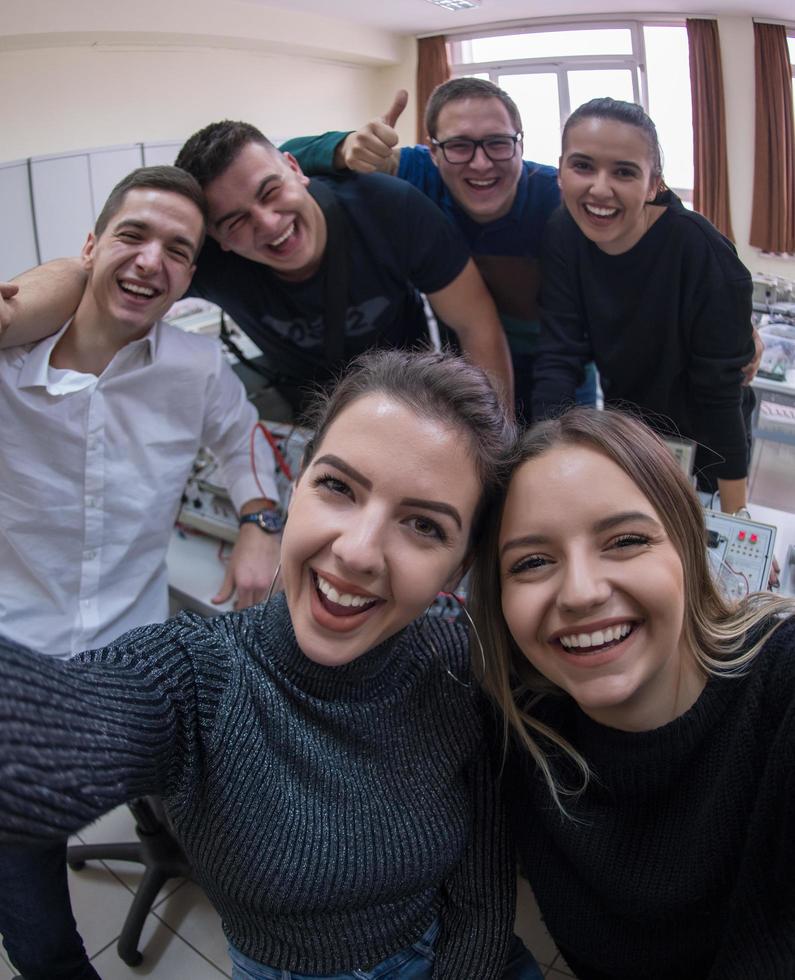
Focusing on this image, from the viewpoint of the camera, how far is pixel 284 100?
2.22 metres

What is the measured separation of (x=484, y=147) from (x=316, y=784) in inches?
55.7

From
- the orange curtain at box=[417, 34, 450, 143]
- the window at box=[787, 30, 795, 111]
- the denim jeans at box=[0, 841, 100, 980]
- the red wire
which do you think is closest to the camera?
the denim jeans at box=[0, 841, 100, 980]

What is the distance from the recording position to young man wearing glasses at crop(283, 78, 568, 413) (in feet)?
Result: 5.41

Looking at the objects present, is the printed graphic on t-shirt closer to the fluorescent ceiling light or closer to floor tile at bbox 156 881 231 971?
the fluorescent ceiling light

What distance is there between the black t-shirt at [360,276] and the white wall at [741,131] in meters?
0.62

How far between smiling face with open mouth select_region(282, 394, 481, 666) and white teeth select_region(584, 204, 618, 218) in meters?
0.77

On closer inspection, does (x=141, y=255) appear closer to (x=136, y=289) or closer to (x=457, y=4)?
(x=136, y=289)

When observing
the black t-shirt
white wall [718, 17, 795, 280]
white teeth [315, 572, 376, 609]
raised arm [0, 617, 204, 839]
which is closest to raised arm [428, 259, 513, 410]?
the black t-shirt

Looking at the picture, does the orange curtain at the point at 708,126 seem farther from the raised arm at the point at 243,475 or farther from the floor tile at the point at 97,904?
the floor tile at the point at 97,904

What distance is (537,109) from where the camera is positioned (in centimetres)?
169

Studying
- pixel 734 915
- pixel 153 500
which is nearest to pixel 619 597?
pixel 734 915

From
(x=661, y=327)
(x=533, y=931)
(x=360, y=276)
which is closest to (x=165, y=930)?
(x=533, y=931)

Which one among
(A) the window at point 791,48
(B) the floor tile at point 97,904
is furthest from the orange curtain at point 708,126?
(B) the floor tile at point 97,904

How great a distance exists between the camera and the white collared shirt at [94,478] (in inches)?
59.4
